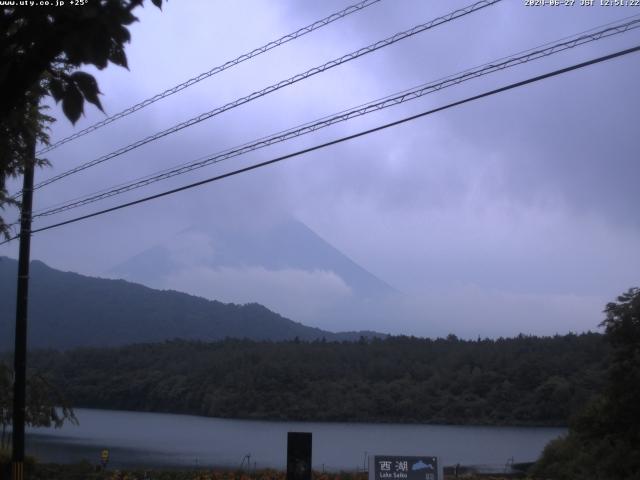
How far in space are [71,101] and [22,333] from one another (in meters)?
14.7

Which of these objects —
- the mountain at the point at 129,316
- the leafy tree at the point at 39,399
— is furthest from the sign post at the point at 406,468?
the mountain at the point at 129,316

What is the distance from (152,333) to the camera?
109 meters

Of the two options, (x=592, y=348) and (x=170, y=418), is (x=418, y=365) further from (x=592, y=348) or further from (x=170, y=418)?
Result: (x=170, y=418)

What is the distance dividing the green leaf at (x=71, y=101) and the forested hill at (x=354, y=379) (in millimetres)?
26294

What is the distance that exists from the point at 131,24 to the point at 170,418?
4503 cm

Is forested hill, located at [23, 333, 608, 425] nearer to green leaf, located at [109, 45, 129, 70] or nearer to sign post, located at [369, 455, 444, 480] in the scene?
sign post, located at [369, 455, 444, 480]

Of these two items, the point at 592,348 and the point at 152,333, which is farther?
the point at 152,333

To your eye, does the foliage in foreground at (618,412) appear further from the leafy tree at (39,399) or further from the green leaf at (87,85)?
the green leaf at (87,85)

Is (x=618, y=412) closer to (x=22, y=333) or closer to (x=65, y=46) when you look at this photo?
(x=22, y=333)

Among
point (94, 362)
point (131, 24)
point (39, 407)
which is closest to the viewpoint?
point (131, 24)

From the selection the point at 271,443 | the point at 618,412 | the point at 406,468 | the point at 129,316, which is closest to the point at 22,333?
the point at 406,468

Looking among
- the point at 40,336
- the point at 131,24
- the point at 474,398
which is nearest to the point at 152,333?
the point at 40,336

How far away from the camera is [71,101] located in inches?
178

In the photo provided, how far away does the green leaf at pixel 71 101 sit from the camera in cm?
452
